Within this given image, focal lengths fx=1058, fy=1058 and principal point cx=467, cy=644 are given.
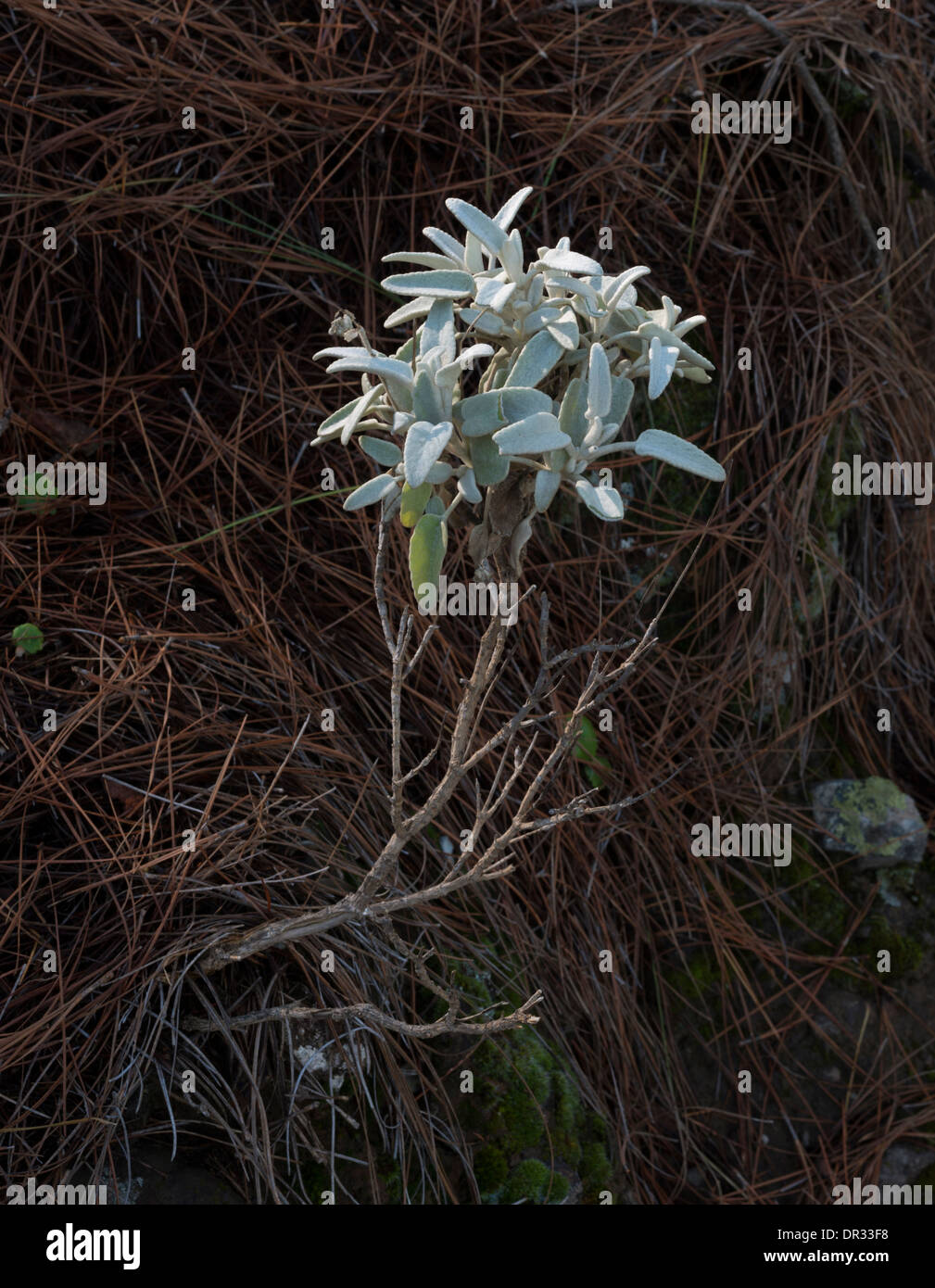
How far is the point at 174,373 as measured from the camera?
202cm

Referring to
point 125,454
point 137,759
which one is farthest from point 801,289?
point 137,759

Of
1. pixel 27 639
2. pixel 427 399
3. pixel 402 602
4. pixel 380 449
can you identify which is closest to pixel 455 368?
pixel 427 399

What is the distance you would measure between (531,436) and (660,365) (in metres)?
0.20

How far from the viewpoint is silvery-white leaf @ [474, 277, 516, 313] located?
118 cm

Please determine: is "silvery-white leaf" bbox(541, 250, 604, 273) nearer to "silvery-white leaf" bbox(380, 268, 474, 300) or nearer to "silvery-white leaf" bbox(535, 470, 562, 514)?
"silvery-white leaf" bbox(380, 268, 474, 300)

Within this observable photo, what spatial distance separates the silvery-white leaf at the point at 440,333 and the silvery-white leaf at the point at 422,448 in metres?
0.11

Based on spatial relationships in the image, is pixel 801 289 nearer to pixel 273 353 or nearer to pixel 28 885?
pixel 273 353

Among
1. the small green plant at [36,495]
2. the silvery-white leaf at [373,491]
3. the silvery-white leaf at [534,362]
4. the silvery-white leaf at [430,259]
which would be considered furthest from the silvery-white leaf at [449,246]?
the small green plant at [36,495]

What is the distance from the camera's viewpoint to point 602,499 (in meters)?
1.15

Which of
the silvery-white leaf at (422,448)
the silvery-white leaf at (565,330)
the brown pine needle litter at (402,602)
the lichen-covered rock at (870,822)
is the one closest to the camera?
the silvery-white leaf at (422,448)

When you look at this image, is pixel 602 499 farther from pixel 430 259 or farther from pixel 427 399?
pixel 430 259

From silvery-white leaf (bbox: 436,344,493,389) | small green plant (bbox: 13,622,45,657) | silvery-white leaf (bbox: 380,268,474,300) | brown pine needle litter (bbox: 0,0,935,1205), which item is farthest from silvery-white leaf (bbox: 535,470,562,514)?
small green plant (bbox: 13,622,45,657)

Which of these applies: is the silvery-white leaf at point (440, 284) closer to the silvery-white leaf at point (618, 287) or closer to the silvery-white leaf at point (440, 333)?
the silvery-white leaf at point (440, 333)

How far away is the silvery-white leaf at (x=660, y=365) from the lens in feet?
3.97
